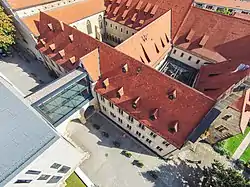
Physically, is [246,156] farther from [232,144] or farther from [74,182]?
[74,182]

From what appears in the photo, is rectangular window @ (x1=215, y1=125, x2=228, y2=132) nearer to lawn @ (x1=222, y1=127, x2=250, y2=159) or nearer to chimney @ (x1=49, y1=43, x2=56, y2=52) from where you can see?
lawn @ (x1=222, y1=127, x2=250, y2=159)

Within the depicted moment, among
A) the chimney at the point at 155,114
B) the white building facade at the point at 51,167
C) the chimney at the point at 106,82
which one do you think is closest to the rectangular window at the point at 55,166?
the white building facade at the point at 51,167

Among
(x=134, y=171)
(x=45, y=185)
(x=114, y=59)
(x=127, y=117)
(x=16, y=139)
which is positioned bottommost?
(x=45, y=185)

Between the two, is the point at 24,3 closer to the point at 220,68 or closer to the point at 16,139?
the point at 16,139

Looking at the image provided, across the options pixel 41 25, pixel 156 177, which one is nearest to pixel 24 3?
pixel 41 25

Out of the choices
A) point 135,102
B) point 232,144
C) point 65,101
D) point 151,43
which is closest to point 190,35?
point 151,43

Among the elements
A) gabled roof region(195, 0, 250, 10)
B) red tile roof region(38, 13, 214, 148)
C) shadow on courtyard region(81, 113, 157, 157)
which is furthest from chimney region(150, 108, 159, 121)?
gabled roof region(195, 0, 250, 10)

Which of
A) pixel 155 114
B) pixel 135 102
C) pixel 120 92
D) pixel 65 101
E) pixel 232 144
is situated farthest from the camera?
pixel 232 144
